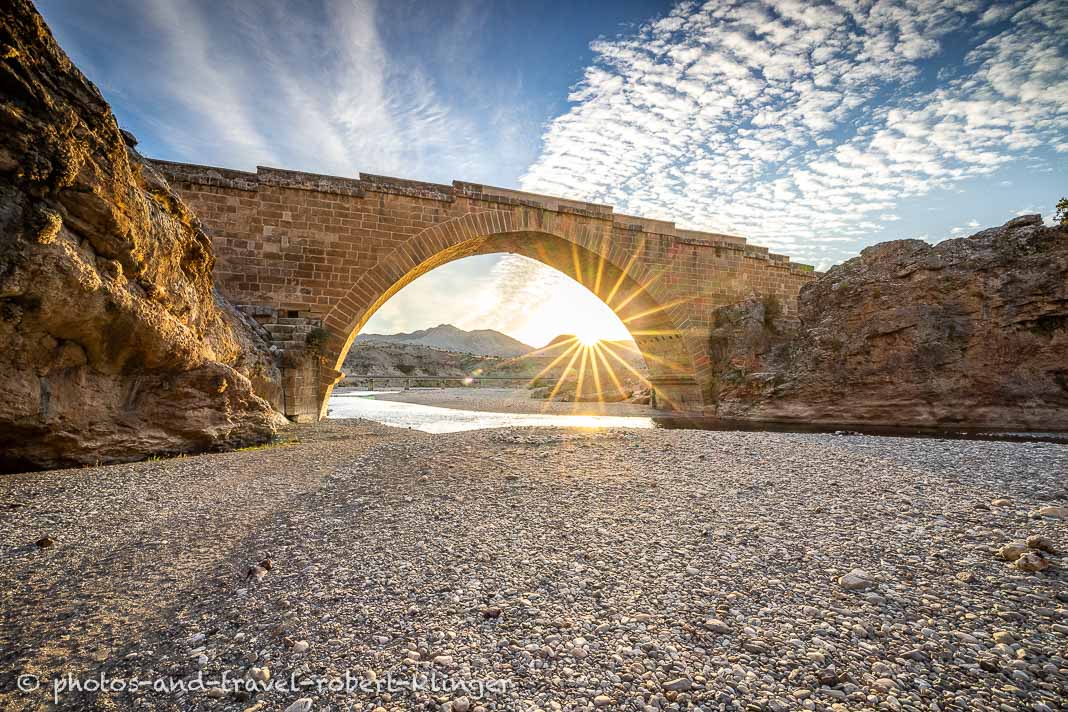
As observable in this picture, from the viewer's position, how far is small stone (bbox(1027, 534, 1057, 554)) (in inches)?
96.5

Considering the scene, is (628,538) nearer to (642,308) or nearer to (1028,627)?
(1028,627)

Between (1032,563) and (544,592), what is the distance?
8.44 ft

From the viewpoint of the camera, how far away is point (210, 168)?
10969mm

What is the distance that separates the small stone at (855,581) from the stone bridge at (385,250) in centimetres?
1116

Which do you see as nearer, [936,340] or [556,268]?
[936,340]

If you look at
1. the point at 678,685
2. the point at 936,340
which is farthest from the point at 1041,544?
the point at 936,340

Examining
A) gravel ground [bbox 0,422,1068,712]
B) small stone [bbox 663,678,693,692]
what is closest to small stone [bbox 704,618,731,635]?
gravel ground [bbox 0,422,1068,712]

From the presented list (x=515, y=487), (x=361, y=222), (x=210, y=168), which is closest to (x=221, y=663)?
(x=515, y=487)

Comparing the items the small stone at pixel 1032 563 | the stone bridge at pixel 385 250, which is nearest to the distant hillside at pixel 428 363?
the stone bridge at pixel 385 250

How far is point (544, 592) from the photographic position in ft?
7.12

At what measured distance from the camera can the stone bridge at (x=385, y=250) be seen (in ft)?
36.0

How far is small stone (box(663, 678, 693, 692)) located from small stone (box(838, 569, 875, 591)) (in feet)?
3.96

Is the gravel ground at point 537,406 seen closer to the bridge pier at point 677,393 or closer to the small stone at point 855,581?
the bridge pier at point 677,393

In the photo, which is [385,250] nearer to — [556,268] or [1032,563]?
[556,268]
